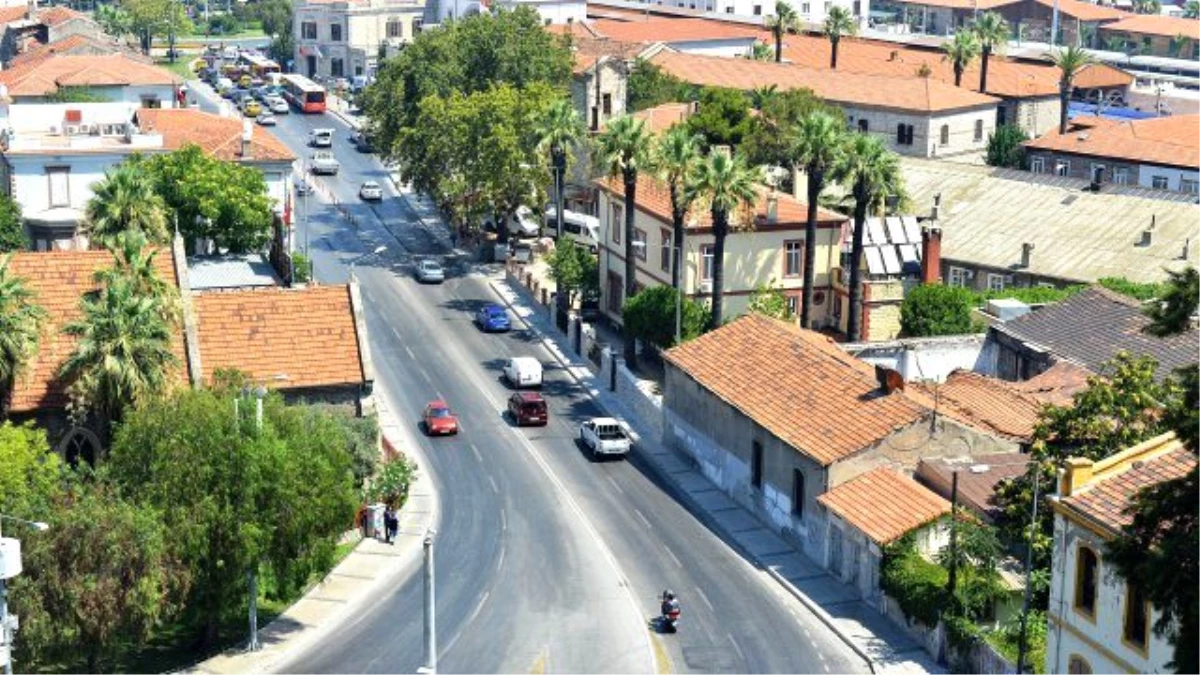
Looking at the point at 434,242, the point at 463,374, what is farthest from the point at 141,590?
the point at 434,242

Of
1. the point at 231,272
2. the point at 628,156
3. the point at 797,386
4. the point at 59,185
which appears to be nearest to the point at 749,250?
the point at 628,156

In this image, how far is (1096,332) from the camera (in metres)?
87.3

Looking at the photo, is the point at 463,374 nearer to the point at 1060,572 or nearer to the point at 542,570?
the point at 542,570

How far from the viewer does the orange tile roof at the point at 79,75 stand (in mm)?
141000

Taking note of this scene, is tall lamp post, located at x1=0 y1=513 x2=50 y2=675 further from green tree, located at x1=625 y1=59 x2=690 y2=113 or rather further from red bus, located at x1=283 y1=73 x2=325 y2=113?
red bus, located at x1=283 y1=73 x2=325 y2=113

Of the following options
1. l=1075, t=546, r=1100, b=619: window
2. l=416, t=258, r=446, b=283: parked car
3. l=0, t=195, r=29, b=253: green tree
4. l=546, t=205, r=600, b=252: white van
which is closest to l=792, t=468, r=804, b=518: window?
l=1075, t=546, r=1100, b=619: window

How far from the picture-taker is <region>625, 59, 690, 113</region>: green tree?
15038cm

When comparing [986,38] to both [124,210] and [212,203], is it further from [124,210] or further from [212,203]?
[124,210]

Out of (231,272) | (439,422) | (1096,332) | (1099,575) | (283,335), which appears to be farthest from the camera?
(231,272)

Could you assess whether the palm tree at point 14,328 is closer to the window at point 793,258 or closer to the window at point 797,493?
the window at point 797,493

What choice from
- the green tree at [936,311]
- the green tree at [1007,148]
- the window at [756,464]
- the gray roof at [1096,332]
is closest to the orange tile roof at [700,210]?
the green tree at [936,311]

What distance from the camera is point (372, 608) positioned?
69.9m

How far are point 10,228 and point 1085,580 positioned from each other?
6747 centimetres

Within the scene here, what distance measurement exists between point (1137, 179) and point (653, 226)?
54165 mm
